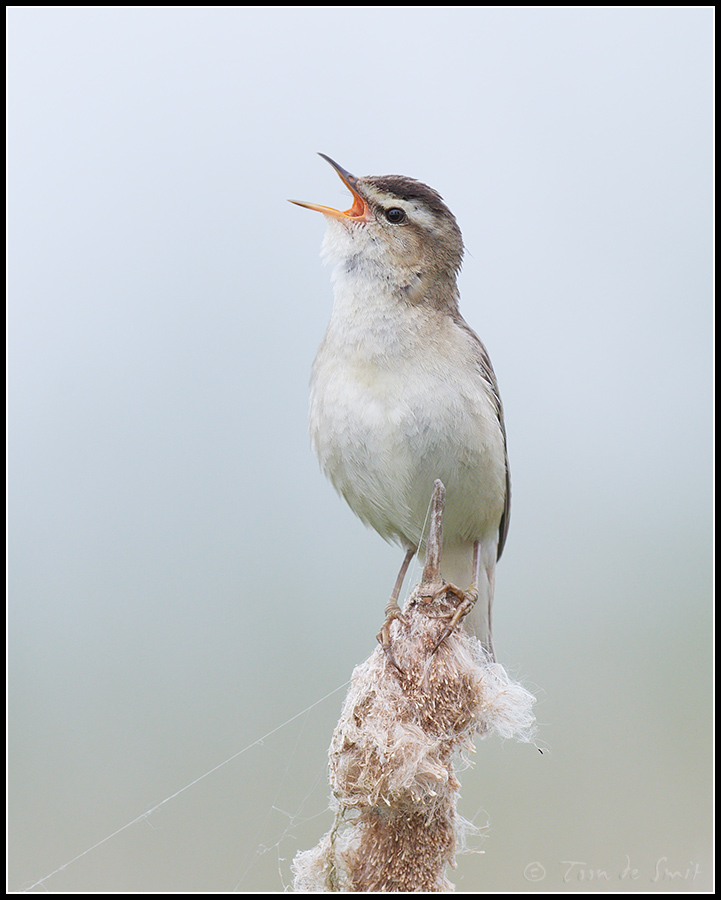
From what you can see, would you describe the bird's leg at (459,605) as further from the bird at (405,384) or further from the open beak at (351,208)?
the open beak at (351,208)

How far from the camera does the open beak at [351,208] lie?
11.1 feet

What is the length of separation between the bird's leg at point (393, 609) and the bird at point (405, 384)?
0.02 meters

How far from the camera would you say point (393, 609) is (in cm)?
279

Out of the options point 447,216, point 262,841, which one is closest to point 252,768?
point 262,841

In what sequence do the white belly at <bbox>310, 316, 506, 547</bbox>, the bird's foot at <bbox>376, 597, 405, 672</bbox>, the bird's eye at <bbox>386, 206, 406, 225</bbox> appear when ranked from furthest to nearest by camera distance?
the bird's eye at <bbox>386, 206, 406, 225</bbox>
the white belly at <bbox>310, 316, 506, 547</bbox>
the bird's foot at <bbox>376, 597, 405, 672</bbox>

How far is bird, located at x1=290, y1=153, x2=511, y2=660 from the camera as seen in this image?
10.2 feet

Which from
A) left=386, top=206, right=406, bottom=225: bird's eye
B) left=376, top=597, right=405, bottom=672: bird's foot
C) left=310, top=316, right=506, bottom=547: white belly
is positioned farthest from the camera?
left=386, top=206, right=406, bottom=225: bird's eye

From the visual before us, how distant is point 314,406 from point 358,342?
1.21ft

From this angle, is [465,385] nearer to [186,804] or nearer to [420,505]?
[420,505]

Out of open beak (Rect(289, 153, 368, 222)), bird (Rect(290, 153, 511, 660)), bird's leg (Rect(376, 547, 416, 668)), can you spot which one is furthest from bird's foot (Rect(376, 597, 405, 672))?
open beak (Rect(289, 153, 368, 222))

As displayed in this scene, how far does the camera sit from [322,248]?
3422mm

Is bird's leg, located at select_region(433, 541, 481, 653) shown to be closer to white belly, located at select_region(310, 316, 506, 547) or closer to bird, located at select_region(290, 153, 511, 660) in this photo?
bird, located at select_region(290, 153, 511, 660)

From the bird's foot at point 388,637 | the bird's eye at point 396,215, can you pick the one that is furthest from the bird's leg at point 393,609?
the bird's eye at point 396,215

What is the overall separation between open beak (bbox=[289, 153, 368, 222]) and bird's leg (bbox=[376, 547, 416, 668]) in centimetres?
162
